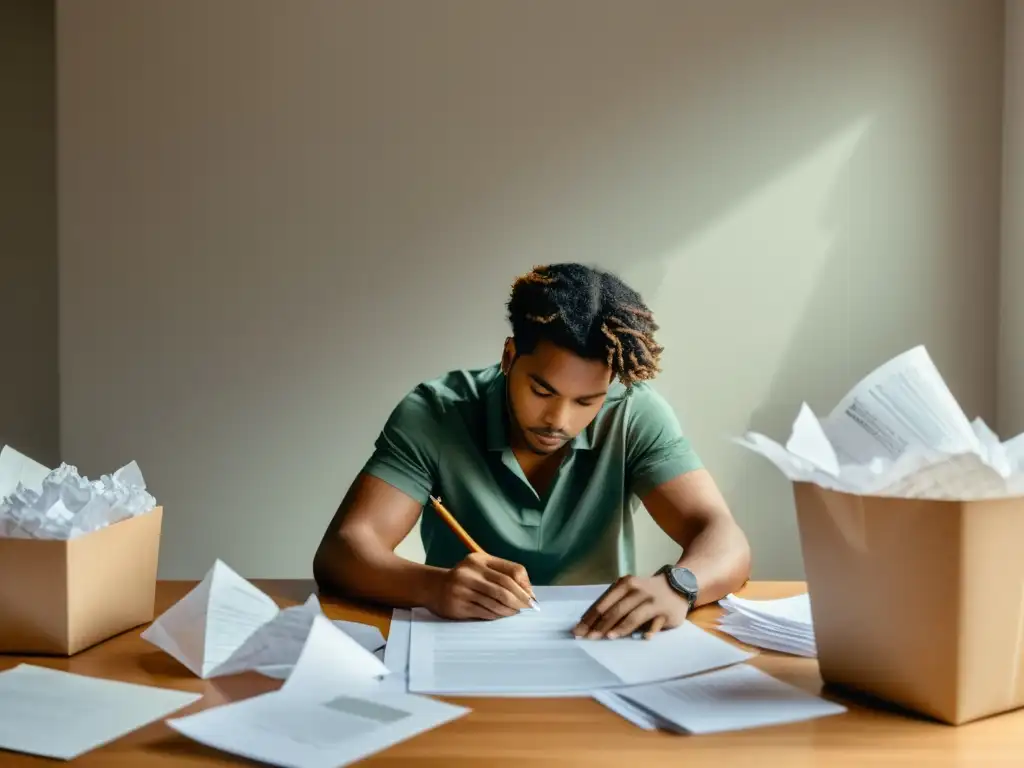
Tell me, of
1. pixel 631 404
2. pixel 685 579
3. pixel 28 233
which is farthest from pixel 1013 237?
pixel 28 233

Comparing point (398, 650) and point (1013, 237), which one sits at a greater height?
point (1013, 237)

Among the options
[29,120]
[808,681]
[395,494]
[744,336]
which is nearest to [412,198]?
[744,336]

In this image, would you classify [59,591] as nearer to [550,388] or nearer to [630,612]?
[630,612]

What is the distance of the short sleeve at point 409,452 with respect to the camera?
1508 millimetres

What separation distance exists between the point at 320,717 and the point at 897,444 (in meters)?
0.54

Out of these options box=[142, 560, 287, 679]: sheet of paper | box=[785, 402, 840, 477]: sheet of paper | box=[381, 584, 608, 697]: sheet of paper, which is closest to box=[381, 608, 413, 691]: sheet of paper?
box=[381, 584, 608, 697]: sheet of paper

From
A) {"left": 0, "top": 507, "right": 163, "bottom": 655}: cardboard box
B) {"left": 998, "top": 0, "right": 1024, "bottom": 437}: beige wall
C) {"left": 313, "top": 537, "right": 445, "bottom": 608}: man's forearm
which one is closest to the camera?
{"left": 0, "top": 507, "right": 163, "bottom": 655}: cardboard box

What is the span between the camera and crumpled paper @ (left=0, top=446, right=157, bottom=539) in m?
1.00

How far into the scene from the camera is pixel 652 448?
159 centimetres

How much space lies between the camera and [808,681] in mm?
939

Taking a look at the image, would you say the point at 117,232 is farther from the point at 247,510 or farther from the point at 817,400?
the point at 817,400

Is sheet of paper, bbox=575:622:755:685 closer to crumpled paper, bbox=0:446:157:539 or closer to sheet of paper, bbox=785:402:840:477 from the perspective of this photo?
sheet of paper, bbox=785:402:840:477

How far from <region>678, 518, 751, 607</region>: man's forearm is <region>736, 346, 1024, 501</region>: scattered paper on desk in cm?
38

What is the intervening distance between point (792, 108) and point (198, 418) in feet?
5.19
